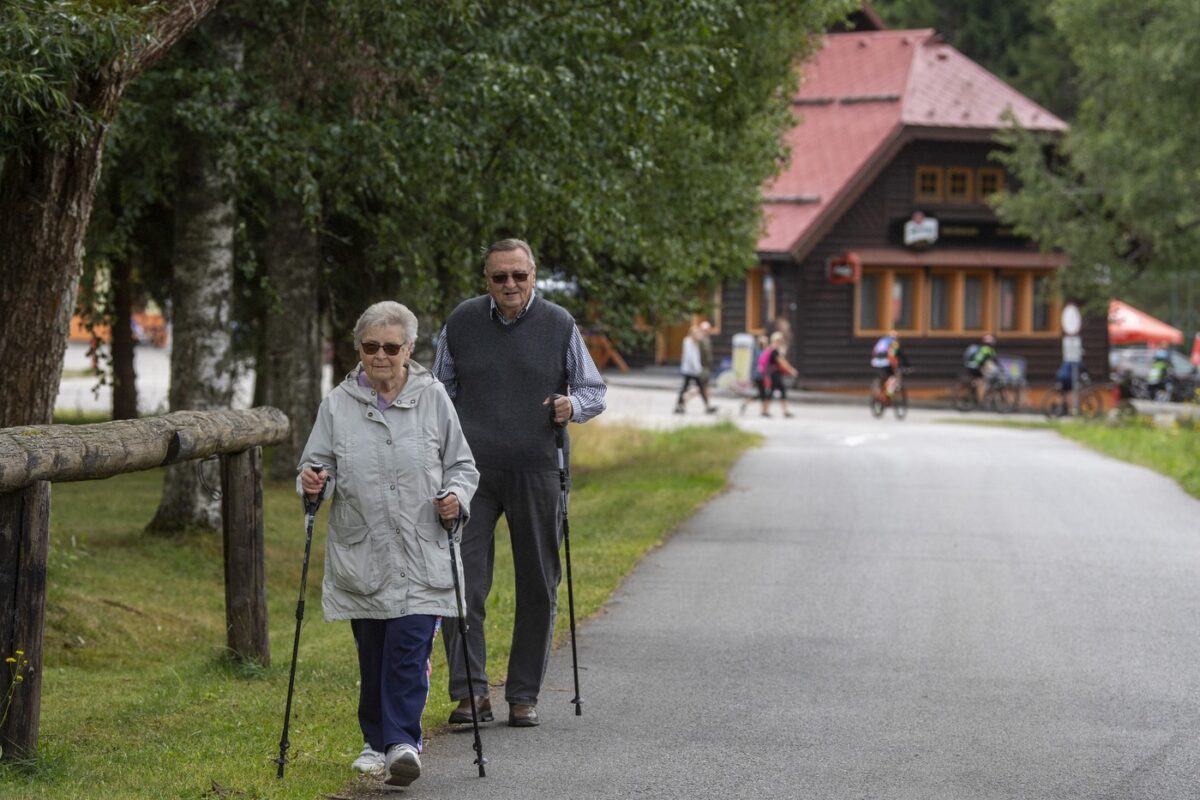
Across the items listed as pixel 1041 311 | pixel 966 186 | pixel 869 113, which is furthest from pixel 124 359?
pixel 1041 311

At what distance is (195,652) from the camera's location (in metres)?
11.1

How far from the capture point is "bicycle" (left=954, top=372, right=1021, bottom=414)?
144ft

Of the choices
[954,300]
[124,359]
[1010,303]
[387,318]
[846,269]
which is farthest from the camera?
[1010,303]

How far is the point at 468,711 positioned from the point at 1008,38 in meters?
62.9

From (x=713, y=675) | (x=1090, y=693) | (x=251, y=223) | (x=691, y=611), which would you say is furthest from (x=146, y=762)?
(x=251, y=223)

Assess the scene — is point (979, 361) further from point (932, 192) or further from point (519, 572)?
point (519, 572)


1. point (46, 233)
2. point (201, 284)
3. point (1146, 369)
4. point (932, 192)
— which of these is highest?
point (932, 192)

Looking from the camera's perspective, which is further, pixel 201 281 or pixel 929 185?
pixel 929 185

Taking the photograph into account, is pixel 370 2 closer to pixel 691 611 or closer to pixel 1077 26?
pixel 691 611

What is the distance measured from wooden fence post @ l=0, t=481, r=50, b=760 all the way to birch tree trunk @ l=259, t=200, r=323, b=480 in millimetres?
10962

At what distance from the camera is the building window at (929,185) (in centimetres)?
4947

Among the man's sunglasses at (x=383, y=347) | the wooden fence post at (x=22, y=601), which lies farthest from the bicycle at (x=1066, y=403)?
the wooden fence post at (x=22, y=601)

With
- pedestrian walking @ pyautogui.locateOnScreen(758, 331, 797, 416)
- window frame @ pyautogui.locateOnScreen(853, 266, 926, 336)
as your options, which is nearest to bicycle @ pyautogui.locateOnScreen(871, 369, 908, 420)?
pedestrian walking @ pyautogui.locateOnScreen(758, 331, 797, 416)

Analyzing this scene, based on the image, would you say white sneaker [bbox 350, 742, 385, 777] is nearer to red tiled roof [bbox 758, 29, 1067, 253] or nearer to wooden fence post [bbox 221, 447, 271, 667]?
wooden fence post [bbox 221, 447, 271, 667]
